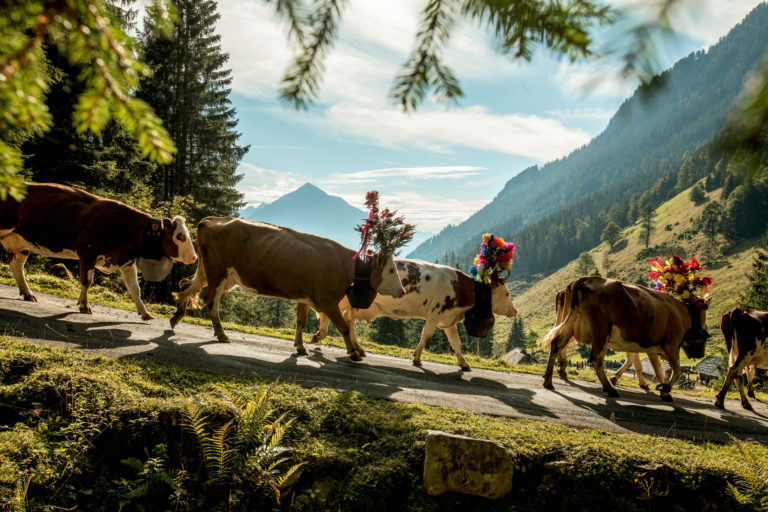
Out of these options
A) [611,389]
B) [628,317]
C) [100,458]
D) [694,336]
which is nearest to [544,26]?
[100,458]

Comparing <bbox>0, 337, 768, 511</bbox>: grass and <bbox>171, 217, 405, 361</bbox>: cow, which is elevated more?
<bbox>171, 217, 405, 361</bbox>: cow

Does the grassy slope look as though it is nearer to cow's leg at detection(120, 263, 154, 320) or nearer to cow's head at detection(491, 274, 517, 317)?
cow's head at detection(491, 274, 517, 317)

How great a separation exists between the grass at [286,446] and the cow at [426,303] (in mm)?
5138

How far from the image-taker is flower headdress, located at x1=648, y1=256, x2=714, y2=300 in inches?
432

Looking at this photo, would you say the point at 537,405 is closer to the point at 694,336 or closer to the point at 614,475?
the point at 614,475

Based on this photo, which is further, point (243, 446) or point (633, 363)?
point (633, 363)

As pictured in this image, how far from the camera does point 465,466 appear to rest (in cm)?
414

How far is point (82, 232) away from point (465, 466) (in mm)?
8313

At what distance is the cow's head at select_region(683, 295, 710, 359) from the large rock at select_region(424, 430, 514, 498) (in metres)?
8.94

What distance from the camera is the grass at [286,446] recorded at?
3502 millimetres

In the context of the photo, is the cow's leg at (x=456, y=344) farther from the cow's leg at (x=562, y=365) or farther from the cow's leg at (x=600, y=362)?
the cow's leg at (x=600, y=362)

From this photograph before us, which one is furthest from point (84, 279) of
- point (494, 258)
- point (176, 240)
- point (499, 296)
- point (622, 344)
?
point (622, 344)

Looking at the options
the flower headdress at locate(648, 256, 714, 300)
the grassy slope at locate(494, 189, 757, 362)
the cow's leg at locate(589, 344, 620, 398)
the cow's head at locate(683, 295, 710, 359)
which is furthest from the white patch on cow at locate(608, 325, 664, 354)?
the grassy slope at locate(494, 189, 757, 362)

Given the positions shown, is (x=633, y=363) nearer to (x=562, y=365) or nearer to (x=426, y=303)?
(x=562, y=365)
